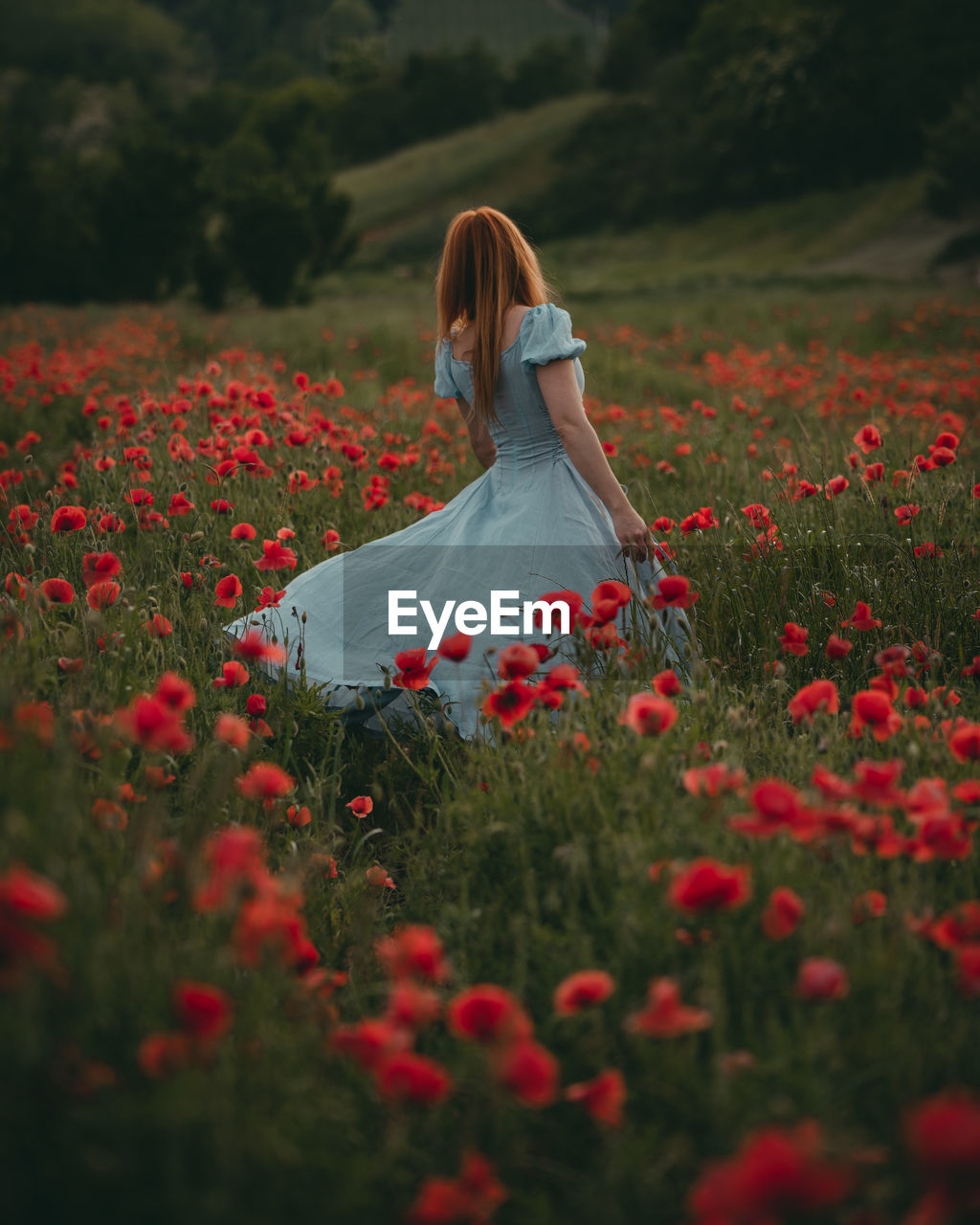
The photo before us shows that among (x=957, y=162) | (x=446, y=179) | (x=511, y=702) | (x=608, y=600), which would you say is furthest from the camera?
(x=446, y=179)

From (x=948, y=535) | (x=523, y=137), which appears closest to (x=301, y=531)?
(x=948, y=535)

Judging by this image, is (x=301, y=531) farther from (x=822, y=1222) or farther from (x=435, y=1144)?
(x=822, y=1222)

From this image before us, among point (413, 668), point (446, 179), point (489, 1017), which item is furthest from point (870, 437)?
point (446, 179)

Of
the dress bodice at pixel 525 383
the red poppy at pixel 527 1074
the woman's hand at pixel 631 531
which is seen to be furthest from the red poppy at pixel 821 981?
the dress bodice at pixel 525 383

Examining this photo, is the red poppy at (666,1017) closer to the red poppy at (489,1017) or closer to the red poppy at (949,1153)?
the red poppy at (489,1017)

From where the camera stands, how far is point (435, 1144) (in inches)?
53.6

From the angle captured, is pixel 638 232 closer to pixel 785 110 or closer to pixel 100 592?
pixel 785 110

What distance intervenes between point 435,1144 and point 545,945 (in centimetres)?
35

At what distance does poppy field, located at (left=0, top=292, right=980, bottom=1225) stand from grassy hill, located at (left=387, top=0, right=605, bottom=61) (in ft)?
275

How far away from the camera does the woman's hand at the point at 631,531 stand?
289cm

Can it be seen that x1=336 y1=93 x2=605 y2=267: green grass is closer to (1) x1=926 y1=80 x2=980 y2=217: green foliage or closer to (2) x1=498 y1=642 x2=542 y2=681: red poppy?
(1) x1=926 y1=80 x2=980 y2=217: green foliage

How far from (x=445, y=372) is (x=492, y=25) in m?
90.4

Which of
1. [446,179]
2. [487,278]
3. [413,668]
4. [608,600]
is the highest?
[446,179]

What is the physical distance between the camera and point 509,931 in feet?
5.57
